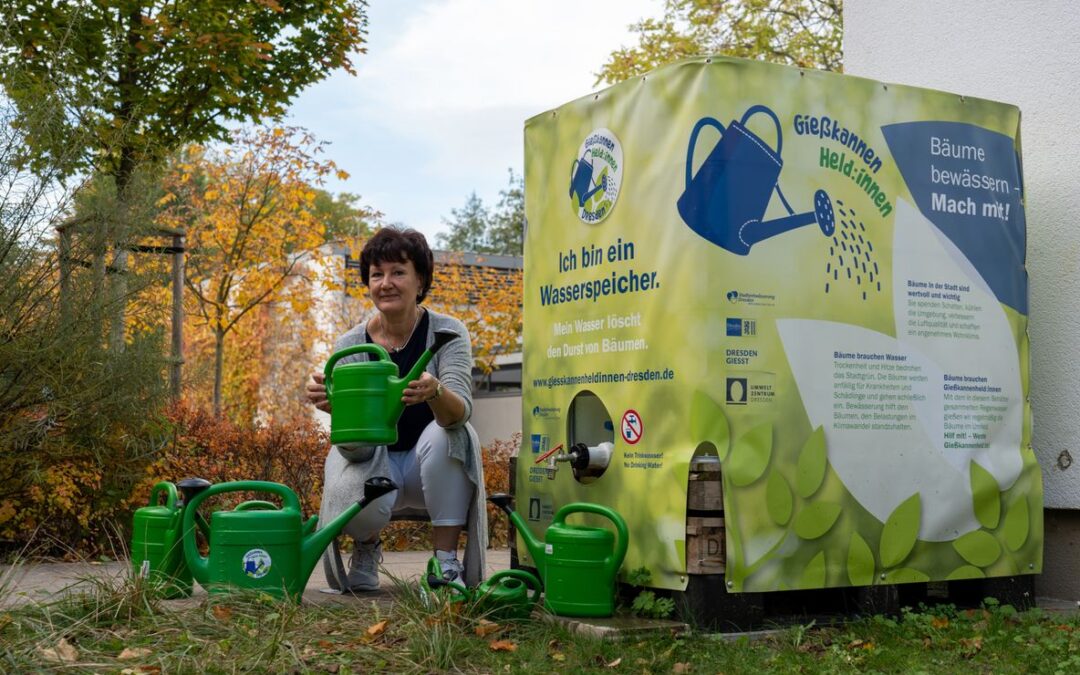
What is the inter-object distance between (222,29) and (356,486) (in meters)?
4.95

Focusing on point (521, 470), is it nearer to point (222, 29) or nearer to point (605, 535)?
point (605, 535)

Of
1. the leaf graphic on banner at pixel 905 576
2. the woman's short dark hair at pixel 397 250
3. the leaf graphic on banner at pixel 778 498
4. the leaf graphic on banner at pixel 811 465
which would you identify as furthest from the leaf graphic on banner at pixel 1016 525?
the woman's short dark hair at pixel 397 250

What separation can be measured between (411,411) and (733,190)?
1730 millimetres

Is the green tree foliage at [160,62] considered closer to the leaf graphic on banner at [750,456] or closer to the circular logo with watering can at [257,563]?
the circular logo with watering can at [257,563]

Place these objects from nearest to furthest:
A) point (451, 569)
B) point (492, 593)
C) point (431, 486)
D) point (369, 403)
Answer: point (492, 593) < point (369, 403) < point (451, 569) < point (431, 486)

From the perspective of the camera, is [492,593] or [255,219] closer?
[492,593]

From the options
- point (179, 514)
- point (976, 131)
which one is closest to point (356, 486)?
point (179, 514)

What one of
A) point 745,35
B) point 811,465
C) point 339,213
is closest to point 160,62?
point 811,465

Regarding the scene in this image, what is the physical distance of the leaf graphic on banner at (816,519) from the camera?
4.63 meters

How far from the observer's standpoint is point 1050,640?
451 centimetres

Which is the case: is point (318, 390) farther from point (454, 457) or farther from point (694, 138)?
point (694, 138)

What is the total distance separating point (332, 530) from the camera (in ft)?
15.2

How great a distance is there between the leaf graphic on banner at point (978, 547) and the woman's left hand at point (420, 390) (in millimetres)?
2376

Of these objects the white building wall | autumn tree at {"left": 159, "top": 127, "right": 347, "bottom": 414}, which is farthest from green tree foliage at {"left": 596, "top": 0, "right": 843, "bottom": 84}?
the white building wall
